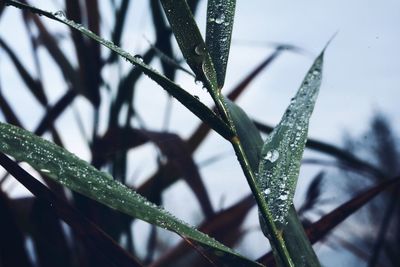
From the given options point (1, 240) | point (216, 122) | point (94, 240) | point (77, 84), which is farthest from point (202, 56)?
point (77, 84)

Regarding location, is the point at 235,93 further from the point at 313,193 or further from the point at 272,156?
the point at 272,156

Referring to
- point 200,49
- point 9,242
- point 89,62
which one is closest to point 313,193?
point 89,62

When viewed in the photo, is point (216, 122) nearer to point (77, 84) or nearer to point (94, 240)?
point (94, 240)

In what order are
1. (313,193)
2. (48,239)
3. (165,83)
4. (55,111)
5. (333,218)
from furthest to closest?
(313,193)
(55,111)
(48,239)
(333,218)
(165,83)

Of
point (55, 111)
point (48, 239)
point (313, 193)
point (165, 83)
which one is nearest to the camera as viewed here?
point (165, 83)

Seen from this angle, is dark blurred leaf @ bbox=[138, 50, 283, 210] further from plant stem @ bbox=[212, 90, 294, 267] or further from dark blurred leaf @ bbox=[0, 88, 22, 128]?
plant stem @ bbox=[212, 90, 294, 267]

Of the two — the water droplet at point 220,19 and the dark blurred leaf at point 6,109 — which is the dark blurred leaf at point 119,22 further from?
the water droplet at point 220,19
